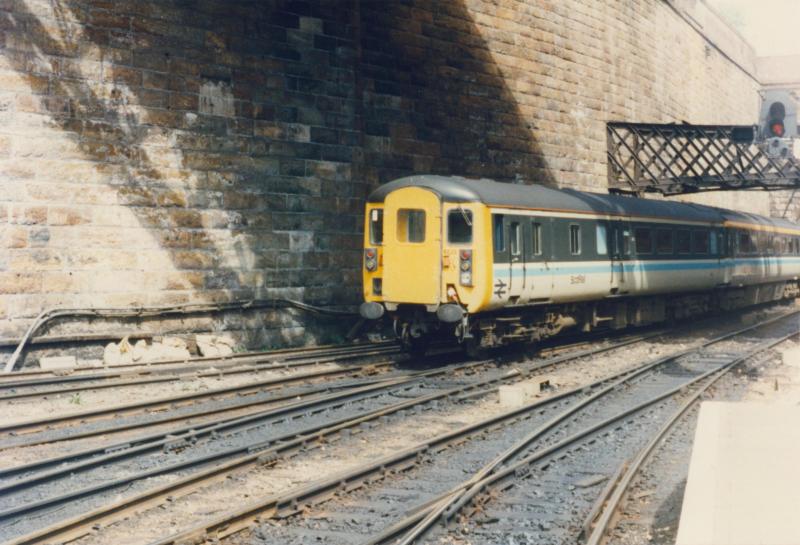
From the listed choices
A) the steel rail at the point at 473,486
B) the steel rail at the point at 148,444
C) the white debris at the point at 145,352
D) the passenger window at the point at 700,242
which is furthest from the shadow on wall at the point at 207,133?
the passenger window at the point at 700,242

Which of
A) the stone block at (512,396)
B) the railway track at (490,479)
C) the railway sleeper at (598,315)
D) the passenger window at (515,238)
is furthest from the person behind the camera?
the railway sleeper at (598,315)

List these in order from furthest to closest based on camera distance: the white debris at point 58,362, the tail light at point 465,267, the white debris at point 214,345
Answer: the white debris at point 214,345 < the tail light at point 465,267 < the white debris at point 58,362

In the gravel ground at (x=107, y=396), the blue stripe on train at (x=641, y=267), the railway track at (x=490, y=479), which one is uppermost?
the blue stripe on train at (x=641, y=267)

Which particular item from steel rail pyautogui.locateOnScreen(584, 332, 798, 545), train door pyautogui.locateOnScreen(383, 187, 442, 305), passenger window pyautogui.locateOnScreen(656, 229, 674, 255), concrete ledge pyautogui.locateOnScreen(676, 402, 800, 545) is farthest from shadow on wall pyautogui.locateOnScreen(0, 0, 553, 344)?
concrete ledge pyautogui.locateOnScreen(676, 402, 800, 545)

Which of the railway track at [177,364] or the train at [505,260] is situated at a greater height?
the train at [505,260]

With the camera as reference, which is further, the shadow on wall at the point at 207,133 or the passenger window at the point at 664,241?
the passenger window at the point at 664,241

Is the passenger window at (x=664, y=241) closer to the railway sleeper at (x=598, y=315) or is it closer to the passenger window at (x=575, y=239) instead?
the railway sleeper at (x=598, y=315)

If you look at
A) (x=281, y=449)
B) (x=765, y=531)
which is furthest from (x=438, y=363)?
(x=765, y=531)

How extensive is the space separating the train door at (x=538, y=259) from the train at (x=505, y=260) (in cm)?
2

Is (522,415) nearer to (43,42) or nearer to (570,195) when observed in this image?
(570,195)

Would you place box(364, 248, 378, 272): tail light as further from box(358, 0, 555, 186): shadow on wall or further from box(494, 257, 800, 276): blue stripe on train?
box(358, 0, 555, 186): shadow on wall

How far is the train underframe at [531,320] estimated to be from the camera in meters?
14.3

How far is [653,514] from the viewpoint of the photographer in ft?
22.5

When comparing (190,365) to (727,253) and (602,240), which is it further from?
(727,253)
